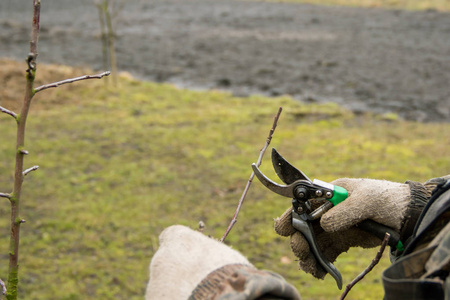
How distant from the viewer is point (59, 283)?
13.9 ft

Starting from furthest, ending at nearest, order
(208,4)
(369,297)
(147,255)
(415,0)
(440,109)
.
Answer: (208,4) → (415,0) → (440,109) → (147,255) → (369,297)

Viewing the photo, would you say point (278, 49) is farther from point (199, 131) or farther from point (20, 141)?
point (20, 141)

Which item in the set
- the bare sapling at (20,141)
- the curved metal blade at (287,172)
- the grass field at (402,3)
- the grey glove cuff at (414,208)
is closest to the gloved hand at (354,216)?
the grey glove cuff at (414,208)

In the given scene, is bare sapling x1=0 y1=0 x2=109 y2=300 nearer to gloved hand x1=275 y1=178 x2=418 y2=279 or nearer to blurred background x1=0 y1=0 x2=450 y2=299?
gloved hand x1=275 y1=178 x2=418 y2=279

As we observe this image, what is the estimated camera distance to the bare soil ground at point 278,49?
9.99 metres

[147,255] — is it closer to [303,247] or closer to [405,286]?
[303,247]

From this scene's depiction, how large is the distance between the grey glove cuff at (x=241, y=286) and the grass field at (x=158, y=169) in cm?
308

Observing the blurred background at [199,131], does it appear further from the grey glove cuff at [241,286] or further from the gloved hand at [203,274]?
the grey glove cuff at [241,286]

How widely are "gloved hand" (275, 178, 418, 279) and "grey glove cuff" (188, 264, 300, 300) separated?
69 cm

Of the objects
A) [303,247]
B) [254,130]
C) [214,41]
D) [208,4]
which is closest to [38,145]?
[254,130]

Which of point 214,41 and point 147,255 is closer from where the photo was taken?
point 147,255

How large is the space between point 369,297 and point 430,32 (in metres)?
12.1

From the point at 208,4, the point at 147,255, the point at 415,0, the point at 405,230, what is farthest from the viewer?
the point at 208,4

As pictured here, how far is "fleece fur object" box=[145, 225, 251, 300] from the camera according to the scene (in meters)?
1.23
